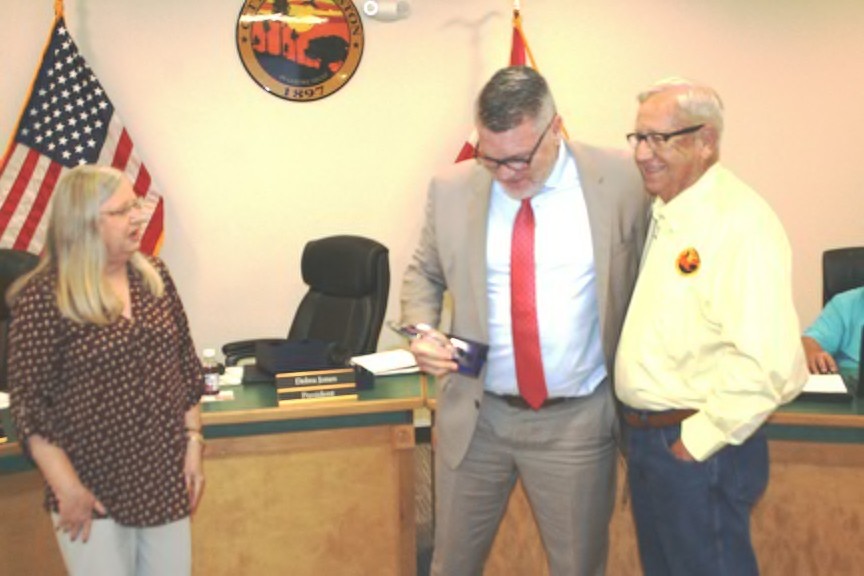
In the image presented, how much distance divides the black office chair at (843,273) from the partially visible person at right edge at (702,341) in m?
2.15

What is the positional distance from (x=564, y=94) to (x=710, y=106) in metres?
3.76

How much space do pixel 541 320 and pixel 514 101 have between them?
53cm

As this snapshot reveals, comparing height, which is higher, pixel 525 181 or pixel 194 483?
pixel 525 181

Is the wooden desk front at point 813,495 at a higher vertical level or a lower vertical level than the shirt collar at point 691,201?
lower

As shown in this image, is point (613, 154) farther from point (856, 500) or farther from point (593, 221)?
point (856, 500)

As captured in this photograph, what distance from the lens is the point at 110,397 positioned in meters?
2.40

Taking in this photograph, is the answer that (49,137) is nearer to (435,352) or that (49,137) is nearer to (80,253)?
(80,253)

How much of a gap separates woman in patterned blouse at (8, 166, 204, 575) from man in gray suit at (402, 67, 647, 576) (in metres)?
0.66

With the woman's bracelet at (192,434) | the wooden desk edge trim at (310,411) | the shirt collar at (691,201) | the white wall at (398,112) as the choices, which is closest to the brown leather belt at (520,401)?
the shirt collar at (691,201)

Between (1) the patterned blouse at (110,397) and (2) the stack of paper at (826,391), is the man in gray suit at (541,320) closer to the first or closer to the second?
(1) the patterned blouse at (110,397)

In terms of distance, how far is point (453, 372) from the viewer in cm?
249

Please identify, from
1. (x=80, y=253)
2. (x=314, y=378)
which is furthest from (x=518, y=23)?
(x=80, y=253)

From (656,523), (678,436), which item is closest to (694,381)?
(678,436)

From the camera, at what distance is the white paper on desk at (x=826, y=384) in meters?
3.26
